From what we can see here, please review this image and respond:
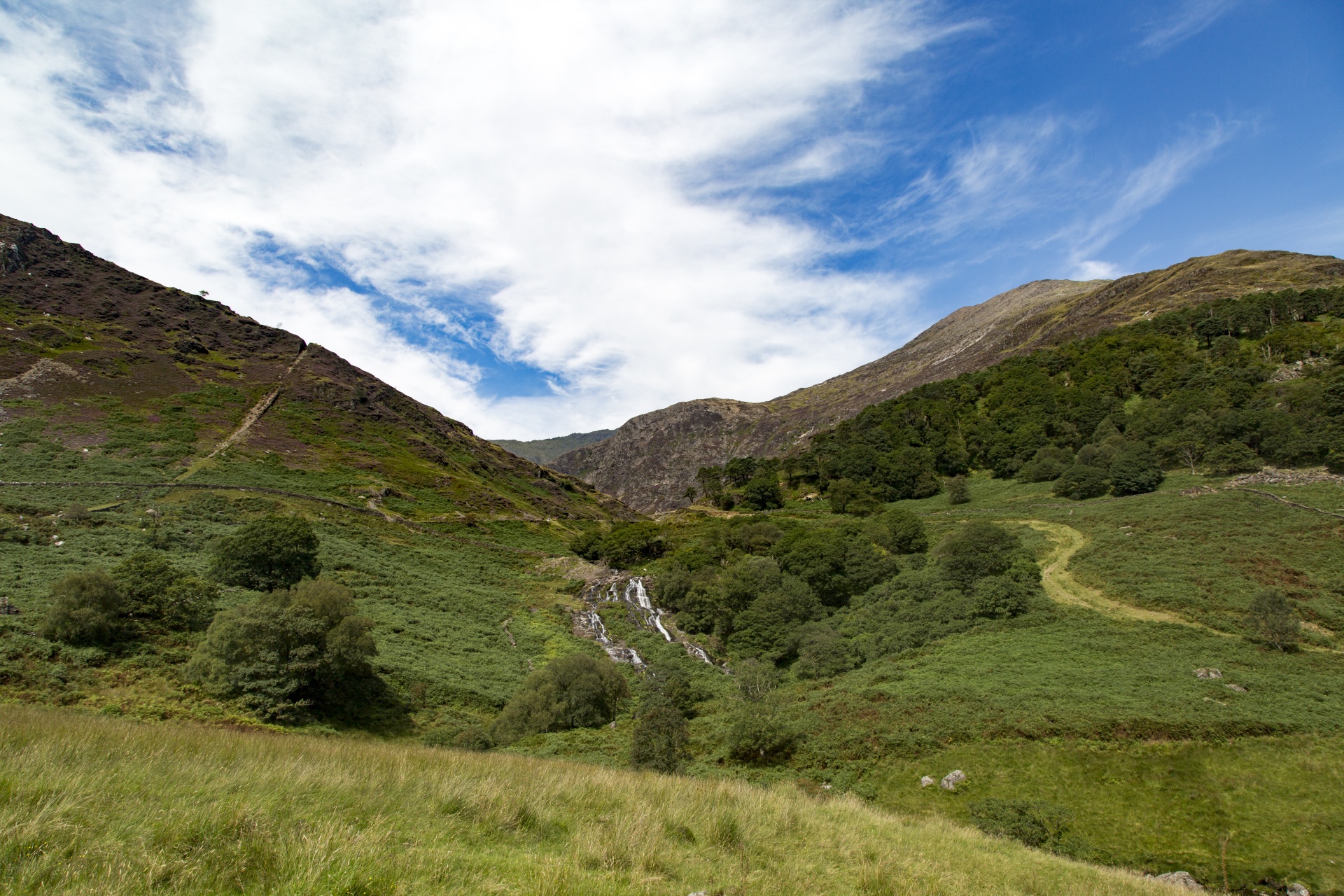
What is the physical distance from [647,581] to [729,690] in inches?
980

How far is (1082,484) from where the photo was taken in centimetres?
6241

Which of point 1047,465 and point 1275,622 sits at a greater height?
point 1047,465

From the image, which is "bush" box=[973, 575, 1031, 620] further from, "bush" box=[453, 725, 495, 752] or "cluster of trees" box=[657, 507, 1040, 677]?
"bush" box=[453, 725, 495, 752]

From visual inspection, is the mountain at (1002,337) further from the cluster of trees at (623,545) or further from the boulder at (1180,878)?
the boulder at (1180,878)

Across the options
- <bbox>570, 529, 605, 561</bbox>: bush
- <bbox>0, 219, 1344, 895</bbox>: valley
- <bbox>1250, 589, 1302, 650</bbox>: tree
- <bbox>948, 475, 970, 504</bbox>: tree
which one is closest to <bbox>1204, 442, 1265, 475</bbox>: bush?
<bbox>0, 219, 1344, 895</bbox>: valley

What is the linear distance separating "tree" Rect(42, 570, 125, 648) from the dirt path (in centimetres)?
4750

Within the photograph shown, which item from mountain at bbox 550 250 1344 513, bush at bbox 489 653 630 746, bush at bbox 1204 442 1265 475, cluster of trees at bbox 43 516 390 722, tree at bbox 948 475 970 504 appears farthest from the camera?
mountain at bbox 550 250 1344 513

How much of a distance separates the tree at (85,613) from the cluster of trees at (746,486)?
277ft

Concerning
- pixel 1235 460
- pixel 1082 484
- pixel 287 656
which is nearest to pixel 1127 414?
pixel 1082 484

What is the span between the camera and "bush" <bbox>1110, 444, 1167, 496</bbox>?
57.7 m

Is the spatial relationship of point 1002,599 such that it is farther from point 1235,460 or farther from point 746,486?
point 746,486

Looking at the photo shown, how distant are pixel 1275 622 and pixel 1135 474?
130 ft

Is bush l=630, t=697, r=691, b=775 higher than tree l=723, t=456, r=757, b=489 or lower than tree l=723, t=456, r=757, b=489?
lower

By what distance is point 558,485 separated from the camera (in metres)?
121
